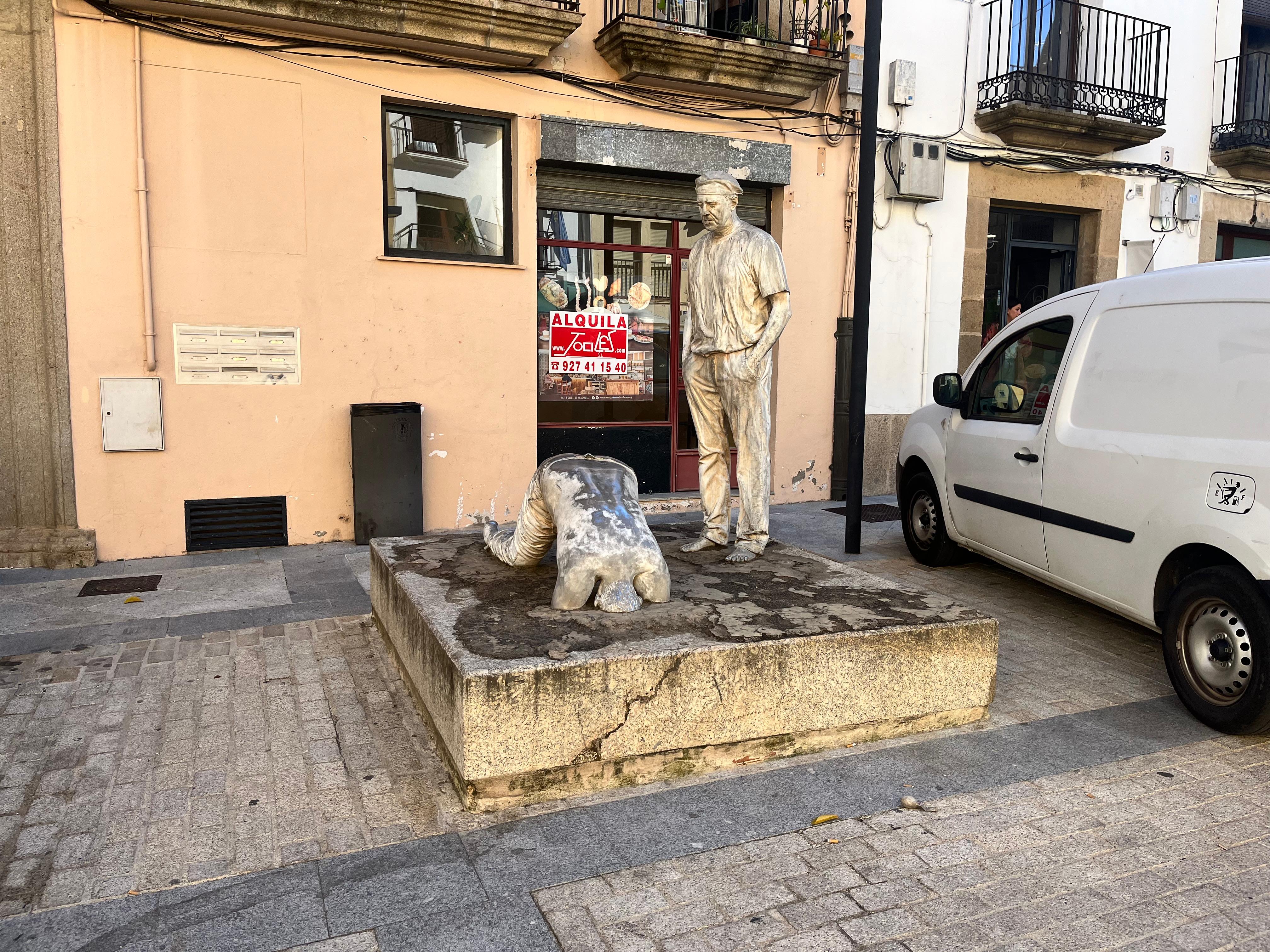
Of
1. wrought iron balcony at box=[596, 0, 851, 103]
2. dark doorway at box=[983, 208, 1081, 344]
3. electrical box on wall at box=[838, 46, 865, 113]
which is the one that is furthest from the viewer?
dark doorway at box=[983, 208, 1081, 344]

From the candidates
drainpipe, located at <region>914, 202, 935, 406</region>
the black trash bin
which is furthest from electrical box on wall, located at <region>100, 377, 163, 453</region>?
drainpipe, located at <region>914, 202, 935, 406</region>

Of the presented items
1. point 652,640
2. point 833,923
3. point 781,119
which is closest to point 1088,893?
point 833,923

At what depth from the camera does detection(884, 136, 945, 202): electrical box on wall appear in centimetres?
972

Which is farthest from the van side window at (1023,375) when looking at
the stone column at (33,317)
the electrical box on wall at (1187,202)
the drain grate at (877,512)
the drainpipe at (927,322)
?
the electrical box on wall at (1187,202)

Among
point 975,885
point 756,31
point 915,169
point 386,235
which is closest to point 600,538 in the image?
point 975,885

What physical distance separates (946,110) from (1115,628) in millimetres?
6705

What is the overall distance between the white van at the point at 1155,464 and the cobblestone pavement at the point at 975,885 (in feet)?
2.57

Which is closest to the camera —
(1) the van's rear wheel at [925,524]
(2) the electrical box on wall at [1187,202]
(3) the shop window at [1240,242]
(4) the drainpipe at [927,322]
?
(1) the van's rear wheel at [925,524]

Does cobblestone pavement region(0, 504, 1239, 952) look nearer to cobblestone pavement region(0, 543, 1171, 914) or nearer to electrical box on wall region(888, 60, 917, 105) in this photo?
cobblestone pavement region(0, 543, 1171, 914)

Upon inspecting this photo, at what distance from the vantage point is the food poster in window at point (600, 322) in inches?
342

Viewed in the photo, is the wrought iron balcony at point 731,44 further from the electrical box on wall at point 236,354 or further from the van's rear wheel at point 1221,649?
the van's rear wheel at point 1221,649

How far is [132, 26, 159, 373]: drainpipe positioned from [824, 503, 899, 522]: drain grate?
607 cm

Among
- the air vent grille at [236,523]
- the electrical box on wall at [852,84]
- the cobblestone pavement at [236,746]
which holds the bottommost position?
the cobblestone pavement at [236,746]

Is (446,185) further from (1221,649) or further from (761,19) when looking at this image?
(1221,649)
